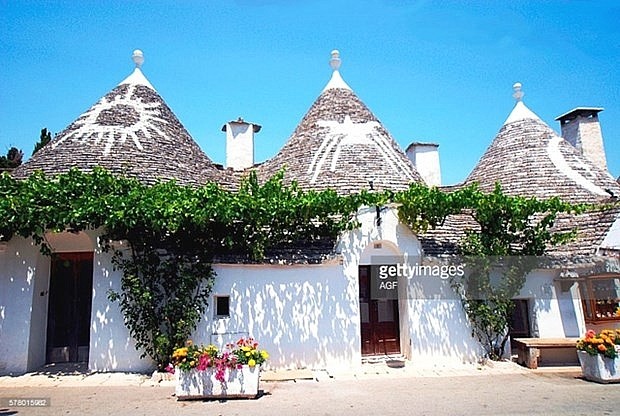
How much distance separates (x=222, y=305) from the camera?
9.88m

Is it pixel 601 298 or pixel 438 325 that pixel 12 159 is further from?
pixel 601 298

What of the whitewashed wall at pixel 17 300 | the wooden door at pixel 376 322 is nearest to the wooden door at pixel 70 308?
the whitewashed wall at pixel 17 300

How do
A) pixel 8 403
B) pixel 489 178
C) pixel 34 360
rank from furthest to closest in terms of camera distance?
pixel 489 178, pixel 34 360, pixel 8 403

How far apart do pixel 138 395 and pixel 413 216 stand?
6915 millimetres

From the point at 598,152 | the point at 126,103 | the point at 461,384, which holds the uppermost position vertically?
the point at 126,103

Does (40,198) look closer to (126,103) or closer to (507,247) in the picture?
(126,103)

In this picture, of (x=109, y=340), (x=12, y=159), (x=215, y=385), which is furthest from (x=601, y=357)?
(x=12, y=159)

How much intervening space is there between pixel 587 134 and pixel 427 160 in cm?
624

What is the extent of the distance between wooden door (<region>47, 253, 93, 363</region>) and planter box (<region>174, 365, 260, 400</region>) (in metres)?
4.69

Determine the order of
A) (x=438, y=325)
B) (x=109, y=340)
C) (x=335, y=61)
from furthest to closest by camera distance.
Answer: (x=335, y=61), (x=438, y=325), (x=109, y=340)

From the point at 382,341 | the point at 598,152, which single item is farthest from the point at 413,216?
the point at 598,152

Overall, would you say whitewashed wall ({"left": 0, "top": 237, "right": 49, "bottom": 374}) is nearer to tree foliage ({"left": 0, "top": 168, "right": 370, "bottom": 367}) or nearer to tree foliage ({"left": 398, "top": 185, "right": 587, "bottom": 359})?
tree foliage ({"left": 0, "top": 168, "right": 370, "bottom": 367})

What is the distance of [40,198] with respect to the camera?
29.0 feet

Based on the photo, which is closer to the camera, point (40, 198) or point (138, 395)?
point (138, 395)
